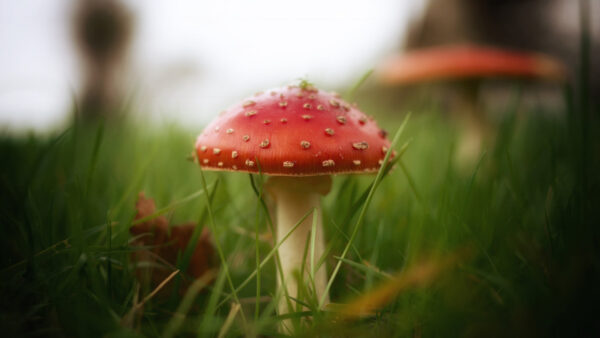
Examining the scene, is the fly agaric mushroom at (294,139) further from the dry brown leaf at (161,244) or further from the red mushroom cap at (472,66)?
the red mushroom cap at (472,66)

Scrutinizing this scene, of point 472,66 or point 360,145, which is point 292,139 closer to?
point 360,145

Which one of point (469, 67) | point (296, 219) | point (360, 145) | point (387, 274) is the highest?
point (360, 145)

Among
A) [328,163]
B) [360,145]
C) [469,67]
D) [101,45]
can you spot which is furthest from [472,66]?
[101,45]

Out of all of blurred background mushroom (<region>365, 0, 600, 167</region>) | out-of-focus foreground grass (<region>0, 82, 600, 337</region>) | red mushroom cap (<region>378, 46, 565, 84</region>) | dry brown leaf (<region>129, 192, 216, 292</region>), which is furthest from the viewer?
blurred background mushroom (<region>365, 0, 600, 167</region>)

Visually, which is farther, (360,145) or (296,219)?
(296,219)

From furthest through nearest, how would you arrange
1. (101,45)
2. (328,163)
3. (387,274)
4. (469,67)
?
1. (101,45)
2. (469,67)
3. (387,274)
4. (328,163)

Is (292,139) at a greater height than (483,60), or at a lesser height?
greater

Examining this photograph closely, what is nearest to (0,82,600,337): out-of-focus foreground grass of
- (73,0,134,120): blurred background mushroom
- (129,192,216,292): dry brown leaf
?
(129,192,216,292): dry brown leaf

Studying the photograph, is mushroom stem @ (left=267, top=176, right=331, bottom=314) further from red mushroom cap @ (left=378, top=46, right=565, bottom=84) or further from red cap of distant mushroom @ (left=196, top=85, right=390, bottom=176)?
red mushroom cap @ (left=378, top=46, right=565, bottom=84)
